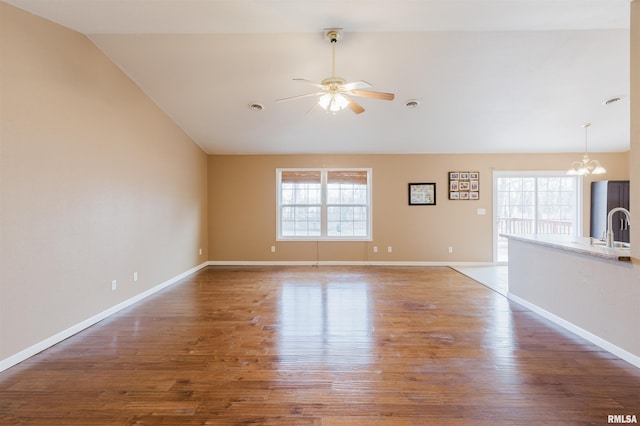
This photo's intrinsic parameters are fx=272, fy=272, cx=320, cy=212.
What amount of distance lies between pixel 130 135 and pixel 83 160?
34.8 inches

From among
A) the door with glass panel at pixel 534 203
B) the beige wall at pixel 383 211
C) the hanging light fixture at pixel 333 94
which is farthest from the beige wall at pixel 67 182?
the door with glass panel at pixel 534 203

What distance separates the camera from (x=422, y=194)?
6.02 m

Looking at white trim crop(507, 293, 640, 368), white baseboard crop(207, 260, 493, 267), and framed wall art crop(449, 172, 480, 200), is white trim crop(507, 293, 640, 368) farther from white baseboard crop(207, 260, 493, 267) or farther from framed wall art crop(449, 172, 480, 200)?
framed wall art crop(449, 172, 480, 200)

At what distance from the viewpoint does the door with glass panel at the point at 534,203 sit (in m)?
5.96

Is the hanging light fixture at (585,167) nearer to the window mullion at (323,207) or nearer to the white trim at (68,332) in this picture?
the window mullion at (323,207)

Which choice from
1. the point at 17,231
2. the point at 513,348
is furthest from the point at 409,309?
the point at 17,231

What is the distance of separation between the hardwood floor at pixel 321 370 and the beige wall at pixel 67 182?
422mm

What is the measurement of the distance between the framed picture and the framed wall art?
39 cm

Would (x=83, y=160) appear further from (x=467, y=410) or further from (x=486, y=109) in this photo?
(x=486, y=109)

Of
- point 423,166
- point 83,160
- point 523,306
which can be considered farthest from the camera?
point 423,166

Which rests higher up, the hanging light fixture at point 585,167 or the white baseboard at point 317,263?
the hanging light fixture at point 585,167

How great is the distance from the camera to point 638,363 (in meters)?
2.11

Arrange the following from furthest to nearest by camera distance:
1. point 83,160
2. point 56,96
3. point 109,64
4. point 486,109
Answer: point 486,109 < point 109,64 < point 83,160 < point 56,96

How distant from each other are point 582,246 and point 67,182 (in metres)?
5.15
